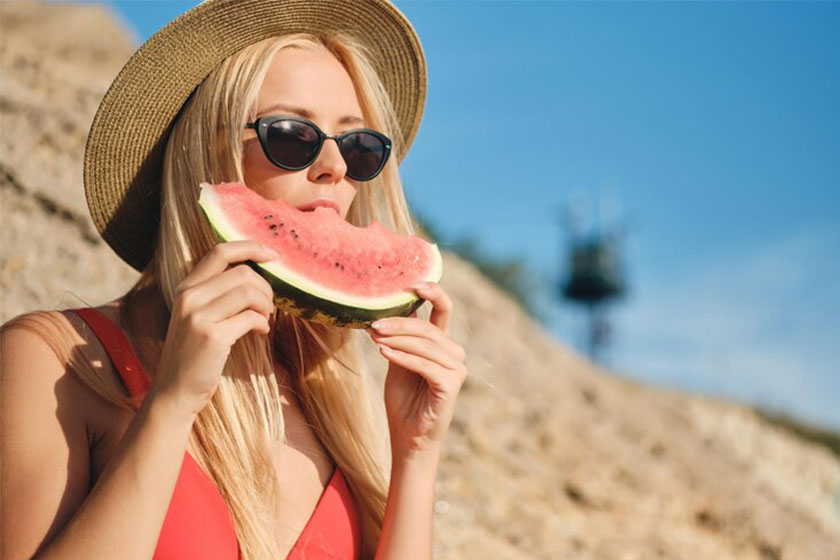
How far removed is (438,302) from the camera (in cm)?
246

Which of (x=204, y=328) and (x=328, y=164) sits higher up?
(x=328, y=164)

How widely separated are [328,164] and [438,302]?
1.71 feet

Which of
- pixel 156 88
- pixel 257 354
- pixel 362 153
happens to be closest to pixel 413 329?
pixel 257 354

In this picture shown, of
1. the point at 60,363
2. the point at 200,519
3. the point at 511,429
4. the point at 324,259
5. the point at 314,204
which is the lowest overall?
A: the point at 200,519

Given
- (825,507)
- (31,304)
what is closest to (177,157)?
(31,304)

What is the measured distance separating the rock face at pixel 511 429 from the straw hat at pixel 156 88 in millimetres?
502

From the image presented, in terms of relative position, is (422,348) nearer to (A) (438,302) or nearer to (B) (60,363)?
Result: (A) (438,302)

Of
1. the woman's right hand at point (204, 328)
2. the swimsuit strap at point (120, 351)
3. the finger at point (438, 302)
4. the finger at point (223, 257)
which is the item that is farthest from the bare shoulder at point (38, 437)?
the finger at point (438, 302)

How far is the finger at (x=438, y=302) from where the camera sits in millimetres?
2404

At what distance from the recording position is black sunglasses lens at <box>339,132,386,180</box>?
2510 mm

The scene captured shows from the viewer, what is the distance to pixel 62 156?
5152 millimetres

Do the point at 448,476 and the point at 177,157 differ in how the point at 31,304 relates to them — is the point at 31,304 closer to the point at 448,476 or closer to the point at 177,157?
the point at 177,157

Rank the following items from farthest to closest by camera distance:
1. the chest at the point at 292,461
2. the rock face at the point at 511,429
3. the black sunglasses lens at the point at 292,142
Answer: the rock face at the point at 511,429 < the black sunglasses lens at the point at 292,142 < the chest at the point at 292,461

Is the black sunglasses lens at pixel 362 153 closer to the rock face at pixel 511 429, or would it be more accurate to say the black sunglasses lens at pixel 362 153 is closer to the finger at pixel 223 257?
the finger at pixel 223 257
